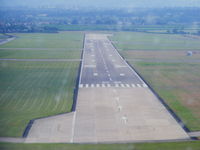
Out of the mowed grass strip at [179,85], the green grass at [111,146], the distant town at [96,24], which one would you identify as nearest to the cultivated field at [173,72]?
the mowed grass strip at [179,85]

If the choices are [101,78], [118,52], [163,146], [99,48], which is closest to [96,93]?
[101,78]

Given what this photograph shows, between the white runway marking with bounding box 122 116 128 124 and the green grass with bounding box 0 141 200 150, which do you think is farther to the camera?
the white runway marking with bounding box 122 116 128 124

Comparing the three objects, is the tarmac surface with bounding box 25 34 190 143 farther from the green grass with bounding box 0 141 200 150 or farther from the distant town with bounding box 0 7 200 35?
the distant town with bounding box 0 7 200 35

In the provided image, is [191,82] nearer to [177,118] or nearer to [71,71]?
[177,118]

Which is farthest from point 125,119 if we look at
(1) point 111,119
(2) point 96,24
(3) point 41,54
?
(2) point 96,24

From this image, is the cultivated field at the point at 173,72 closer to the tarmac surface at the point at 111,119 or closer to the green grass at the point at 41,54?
the tarmac surface at the point at 111,119

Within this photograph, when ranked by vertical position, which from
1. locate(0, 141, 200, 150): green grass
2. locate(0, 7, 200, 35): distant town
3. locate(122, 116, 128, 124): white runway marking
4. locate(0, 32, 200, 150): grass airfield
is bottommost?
locate(0, 7, 200, 35): distant town

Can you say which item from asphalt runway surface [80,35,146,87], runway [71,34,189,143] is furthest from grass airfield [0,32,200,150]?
asphalt runway surface [80,35,146,87]
